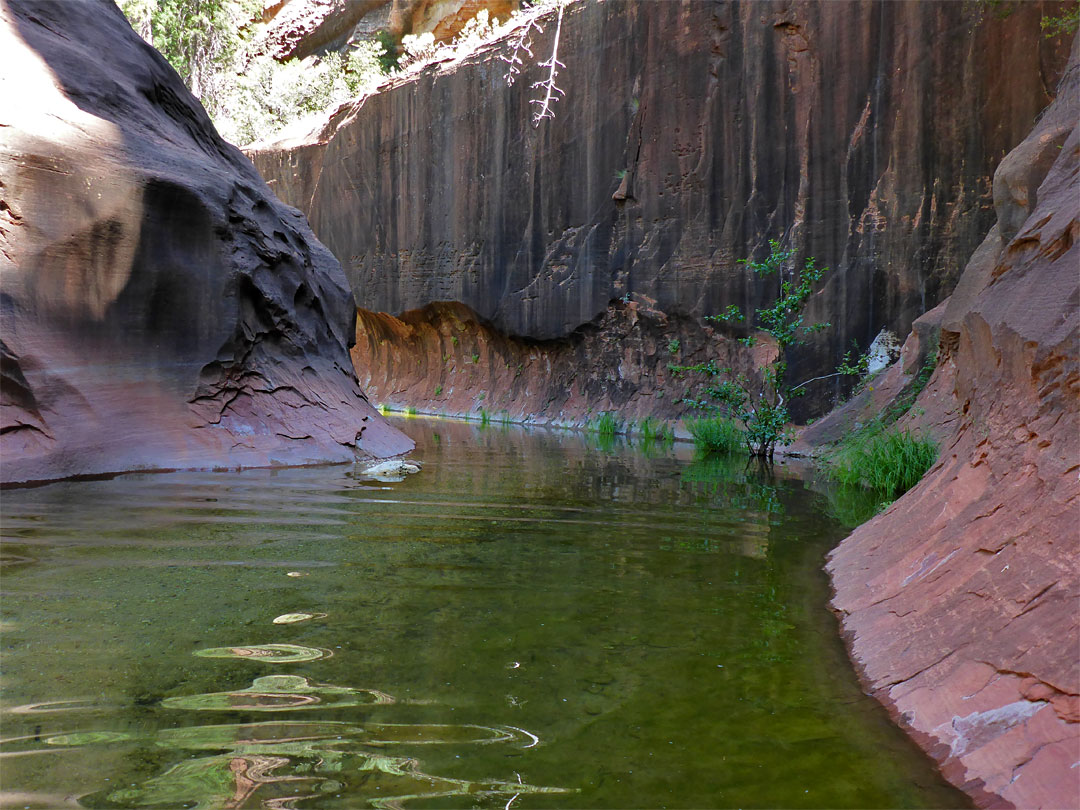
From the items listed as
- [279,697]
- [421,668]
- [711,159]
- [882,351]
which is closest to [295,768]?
[279,697]

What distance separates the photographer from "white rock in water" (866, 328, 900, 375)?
41.7ft

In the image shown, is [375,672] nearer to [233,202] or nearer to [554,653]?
[554,653]

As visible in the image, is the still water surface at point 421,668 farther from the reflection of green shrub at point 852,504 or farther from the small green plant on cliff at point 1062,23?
the small green plant on cliff at point 1062,23

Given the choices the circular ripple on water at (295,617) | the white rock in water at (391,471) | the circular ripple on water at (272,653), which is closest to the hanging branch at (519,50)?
the white rock in water at (391,471)

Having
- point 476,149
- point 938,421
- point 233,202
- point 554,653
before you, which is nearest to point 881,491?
point 938,421

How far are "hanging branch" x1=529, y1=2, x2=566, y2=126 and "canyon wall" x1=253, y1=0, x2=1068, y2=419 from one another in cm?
22

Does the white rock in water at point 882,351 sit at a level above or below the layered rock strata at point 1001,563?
above

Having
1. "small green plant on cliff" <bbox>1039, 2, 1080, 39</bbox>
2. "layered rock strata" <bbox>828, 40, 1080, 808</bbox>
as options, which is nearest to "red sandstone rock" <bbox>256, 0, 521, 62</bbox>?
"small green plant on cliff" <bbox>1039, 2, 1080, 39</bbox>

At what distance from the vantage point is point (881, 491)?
6.82 metres

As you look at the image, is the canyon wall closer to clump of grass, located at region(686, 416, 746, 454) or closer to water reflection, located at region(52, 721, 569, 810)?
clump of grass, located at region(686, 416, 746, 454)

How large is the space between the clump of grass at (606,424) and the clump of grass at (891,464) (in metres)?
7.43

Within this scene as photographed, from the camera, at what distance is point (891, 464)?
6.74 metres

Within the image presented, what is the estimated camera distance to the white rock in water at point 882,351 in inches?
501

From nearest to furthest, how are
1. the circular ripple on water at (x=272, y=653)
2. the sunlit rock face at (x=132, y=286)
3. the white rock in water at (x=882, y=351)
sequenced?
the circular ripple on water at (x=272, y=653) → the sunlit rock face at (x=132, y=286) → the white rock in water at (x=882, y=351)
